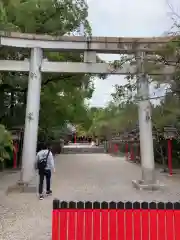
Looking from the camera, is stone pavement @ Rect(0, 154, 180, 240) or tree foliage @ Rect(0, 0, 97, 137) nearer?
stone pavement @ Rect(0, 154, 180, 240)

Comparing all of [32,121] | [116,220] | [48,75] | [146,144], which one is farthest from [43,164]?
[48,75]

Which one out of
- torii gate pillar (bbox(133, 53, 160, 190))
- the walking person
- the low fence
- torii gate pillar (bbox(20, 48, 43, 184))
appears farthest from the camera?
torii gate pillar (bbox(133, 53, 160, 190))

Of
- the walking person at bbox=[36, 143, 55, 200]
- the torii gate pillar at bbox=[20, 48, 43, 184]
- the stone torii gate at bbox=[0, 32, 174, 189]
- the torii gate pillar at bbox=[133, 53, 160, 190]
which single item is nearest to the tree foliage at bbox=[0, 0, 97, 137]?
the stone torii gate at bbox=[0, 32, 174, 189]

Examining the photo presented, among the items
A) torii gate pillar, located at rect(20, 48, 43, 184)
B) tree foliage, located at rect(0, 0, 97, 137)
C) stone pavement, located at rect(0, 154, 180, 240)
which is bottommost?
stone pavement, located at rect(0, 154, 180, 240)

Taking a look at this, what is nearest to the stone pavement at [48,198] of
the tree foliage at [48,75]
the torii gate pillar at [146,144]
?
the torii gate pillar at [146,144]

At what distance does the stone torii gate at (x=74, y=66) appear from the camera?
10.4m

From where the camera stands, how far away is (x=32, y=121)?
10.5 metres

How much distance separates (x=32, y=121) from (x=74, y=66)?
2.49 m

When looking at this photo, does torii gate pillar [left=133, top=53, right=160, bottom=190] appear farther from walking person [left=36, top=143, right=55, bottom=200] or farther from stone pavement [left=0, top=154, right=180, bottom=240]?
walking person [left=36, top=143, right=55, bottom=200]

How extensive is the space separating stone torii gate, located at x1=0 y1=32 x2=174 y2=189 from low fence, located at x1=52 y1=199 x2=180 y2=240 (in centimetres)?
595

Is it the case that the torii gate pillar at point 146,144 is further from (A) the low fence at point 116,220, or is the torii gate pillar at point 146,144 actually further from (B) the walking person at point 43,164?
(A) the low fence at point 116,220

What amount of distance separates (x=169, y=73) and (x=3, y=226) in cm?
571

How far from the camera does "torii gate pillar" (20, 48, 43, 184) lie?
33.6 feet

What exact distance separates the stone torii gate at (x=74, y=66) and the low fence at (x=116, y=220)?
5.95 meters
